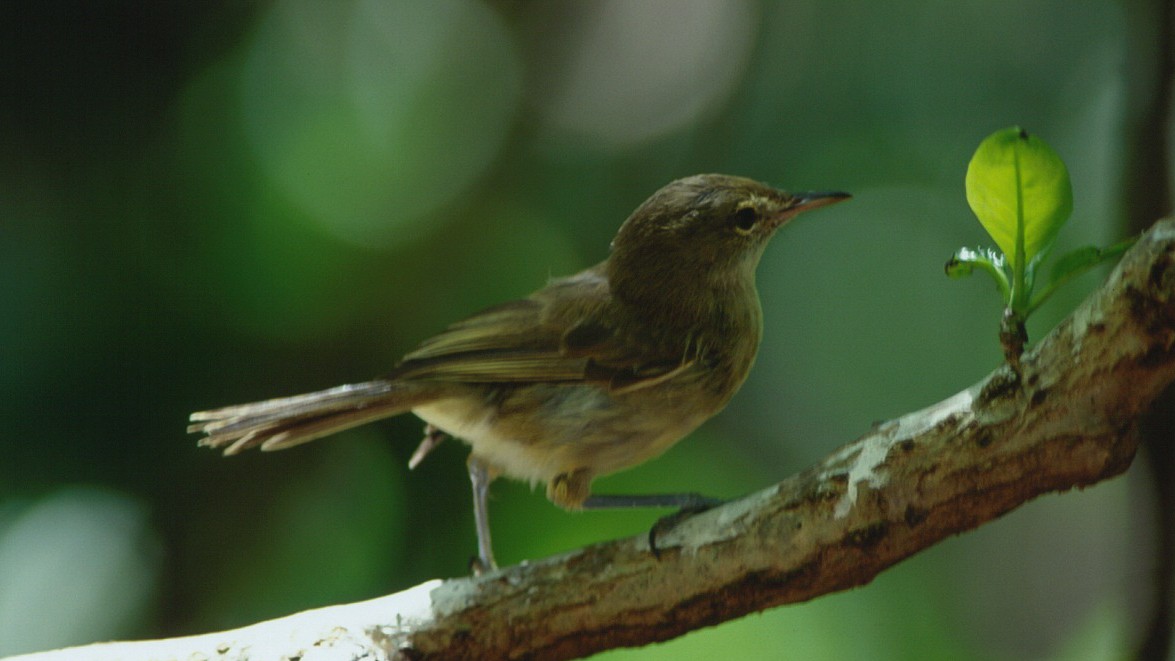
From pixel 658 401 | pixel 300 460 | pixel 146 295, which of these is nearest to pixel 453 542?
pixel 300 460

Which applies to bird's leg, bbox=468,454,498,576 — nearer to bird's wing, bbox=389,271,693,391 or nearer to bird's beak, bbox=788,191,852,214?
bird's wing, bbox=389,271,693,391

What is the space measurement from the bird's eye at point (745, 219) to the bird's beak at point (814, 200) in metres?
0.11

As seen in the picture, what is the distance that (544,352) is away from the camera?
2.94m

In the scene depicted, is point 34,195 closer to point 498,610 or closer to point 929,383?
point 498,610

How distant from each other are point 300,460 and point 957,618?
8.26 ft

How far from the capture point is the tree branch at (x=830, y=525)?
173 centimetres

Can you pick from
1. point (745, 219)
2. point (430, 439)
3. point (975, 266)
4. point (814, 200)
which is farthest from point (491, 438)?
point (975, 266)

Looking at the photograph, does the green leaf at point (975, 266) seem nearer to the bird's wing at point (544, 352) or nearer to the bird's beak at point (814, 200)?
the bird's beak at point (814, 200)

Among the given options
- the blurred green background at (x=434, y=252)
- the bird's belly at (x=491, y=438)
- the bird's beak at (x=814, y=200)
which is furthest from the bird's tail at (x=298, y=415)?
the bird's beak at (x=814, y=200)

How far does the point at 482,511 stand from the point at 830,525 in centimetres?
127

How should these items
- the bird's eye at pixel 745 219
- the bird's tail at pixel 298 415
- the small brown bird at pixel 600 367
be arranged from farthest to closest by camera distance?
the bird's eye at pixel 745 219, the small brown bird at pixel 600 367, the bird's tail at pixel 298 415

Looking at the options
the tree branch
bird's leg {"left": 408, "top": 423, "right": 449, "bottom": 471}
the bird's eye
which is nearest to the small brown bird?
the bird's eye

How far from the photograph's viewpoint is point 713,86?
14.9 feet

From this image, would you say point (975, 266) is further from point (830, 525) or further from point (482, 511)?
point (482, 511)
